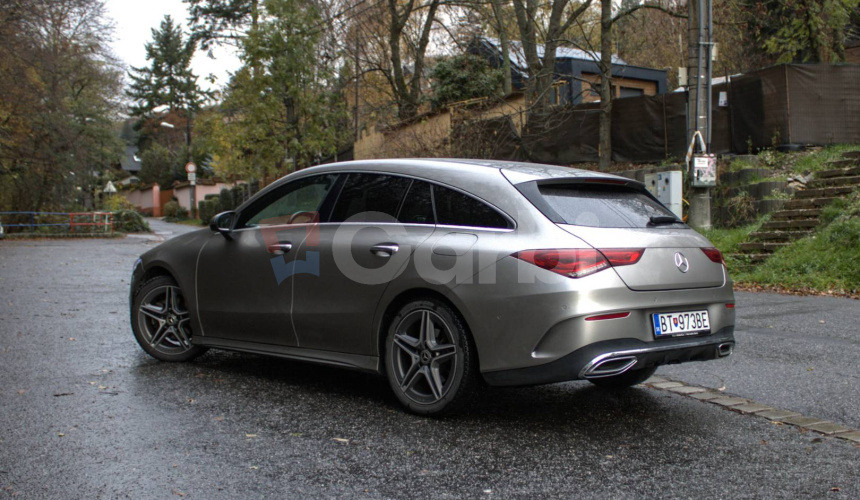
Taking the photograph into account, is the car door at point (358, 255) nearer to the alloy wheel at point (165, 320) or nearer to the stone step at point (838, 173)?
the alloy wheel at point (165, 320)

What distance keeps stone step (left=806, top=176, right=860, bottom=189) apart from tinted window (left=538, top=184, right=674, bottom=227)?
1101cm

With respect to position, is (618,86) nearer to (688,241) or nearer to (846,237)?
(846,237)

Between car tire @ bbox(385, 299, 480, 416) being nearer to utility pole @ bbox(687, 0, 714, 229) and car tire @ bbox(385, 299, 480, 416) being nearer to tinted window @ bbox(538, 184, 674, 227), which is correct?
tinted window @ bbox(538, 184, 674, 227)

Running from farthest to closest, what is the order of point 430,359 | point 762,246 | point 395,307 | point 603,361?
point 762,246
point 395,307
point 430,359
point 603,361

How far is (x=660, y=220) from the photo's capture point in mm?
4906

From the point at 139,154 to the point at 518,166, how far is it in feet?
282

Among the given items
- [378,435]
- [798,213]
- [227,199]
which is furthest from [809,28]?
[227,199]

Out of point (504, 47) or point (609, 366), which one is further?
point (504, 47)

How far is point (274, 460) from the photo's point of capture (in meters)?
4.01

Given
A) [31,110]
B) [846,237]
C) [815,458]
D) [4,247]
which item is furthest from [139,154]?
[815,458]

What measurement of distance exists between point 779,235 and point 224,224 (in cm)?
1044

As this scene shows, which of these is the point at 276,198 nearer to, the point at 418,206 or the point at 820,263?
the point at 418,206

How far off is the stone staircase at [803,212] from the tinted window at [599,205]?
9124 mm

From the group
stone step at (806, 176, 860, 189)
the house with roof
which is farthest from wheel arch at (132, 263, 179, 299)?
the house with roof
